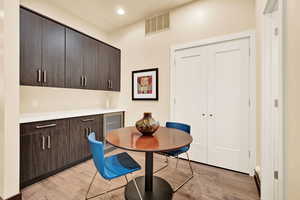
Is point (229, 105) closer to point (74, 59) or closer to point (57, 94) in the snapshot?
point (74, 59)

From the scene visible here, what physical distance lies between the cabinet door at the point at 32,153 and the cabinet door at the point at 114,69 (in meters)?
1.84

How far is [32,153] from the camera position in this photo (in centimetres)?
198

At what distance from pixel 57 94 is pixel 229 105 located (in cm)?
327

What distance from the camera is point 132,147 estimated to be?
4.27 feet

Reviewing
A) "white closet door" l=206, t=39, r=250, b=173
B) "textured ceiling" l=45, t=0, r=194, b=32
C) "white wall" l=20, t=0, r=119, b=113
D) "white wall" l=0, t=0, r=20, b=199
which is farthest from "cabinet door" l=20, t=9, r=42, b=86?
"white closet door" l=206, t=39, r=250, b=173

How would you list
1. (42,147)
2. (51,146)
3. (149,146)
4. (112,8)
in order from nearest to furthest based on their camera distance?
(149,146) < (42,147) < (51,146) < (112,8)

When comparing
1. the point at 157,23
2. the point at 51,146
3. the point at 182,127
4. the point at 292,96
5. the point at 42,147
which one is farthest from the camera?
the point at 157,23

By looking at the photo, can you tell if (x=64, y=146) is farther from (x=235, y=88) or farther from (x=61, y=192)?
(x=235, y=88)

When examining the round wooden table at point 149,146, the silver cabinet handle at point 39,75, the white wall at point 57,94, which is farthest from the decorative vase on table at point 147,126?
the white wall at point 57,94

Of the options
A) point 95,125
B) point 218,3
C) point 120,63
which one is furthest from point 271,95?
point 120,63

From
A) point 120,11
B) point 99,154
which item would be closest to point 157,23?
point 120,11

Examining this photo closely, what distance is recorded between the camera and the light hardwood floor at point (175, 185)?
1792mm

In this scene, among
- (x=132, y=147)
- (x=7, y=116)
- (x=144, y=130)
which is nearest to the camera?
(x=132, y=147)

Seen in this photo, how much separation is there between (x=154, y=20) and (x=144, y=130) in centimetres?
264
